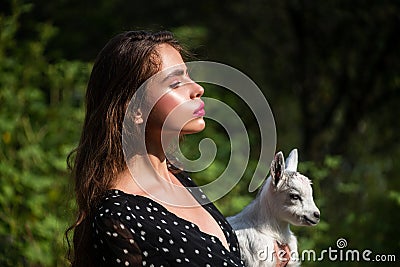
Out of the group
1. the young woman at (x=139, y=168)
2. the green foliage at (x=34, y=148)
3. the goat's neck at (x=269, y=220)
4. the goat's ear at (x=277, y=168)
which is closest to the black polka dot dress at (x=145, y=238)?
the young woman at (x=139, y=168)

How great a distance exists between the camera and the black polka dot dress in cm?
194

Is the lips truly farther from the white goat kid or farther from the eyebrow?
the white goat kid

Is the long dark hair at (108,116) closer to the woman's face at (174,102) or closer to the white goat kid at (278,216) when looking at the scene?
the woman's face at (174,102)

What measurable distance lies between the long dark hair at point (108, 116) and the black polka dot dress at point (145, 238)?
59mm

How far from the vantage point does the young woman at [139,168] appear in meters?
1.96

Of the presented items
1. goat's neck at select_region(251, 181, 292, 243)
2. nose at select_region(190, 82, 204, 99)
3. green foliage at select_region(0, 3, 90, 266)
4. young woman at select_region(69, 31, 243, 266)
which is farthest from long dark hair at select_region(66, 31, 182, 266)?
green foliage at select_region(0, 3, 90, 266)

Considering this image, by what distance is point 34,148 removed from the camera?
466 cm

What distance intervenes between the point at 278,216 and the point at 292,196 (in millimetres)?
77

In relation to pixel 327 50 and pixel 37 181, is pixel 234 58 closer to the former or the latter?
pixel 327 50

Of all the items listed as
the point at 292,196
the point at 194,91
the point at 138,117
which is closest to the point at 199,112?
the point at 194,91

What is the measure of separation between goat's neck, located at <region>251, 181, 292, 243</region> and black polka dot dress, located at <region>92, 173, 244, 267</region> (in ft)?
0.47

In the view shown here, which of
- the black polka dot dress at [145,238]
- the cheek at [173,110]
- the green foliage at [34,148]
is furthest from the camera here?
the green foliage at [34,148]

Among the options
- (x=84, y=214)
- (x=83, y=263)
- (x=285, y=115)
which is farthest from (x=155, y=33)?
(x=285, y=115)

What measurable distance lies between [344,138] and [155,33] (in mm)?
6221
